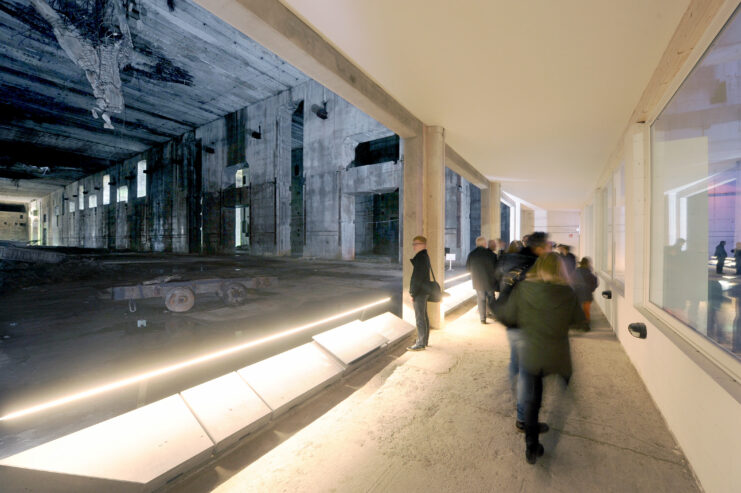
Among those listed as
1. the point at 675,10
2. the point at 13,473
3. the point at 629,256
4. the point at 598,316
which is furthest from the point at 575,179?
the point at 13,473

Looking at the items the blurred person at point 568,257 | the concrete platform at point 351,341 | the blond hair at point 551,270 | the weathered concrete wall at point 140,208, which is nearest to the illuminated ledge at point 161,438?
the concrete platform at point 351,341

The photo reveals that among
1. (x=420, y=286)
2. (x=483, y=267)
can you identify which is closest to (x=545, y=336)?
(x=420, y=286)

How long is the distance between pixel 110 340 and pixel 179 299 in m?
2.05

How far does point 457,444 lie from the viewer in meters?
2.61

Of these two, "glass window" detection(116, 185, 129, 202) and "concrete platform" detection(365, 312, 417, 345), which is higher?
"glass window" detection(116, 185, 129, 202)

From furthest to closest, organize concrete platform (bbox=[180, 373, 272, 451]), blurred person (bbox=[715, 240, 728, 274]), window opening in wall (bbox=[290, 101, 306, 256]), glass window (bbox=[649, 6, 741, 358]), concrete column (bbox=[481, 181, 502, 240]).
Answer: window opening in wall (bbox=[290, 101, 306, 256]) → concrete column (bbox=[481, 181, 502, 240]) → blurred person (bbox=[715, 240, 728, 274]) → glass window (bbox=[649, 6, 741, 358]) → concrete platform (bbox=[180, 373, 272, 451])

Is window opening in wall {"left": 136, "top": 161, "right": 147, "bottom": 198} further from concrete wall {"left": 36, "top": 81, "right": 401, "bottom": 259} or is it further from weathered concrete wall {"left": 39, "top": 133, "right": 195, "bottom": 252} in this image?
concrete wall {"left": 36, "top": 81, "right": 401, "bottom": 259}

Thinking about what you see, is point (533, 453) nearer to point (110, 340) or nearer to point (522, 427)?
point (522, 427)

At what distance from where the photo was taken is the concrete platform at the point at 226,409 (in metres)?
2.56

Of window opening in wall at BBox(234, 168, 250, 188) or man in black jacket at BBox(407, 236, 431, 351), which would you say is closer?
man in black jacket at BBox(407, 236, 431, 351)

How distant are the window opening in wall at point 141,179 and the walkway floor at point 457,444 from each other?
4005 cm

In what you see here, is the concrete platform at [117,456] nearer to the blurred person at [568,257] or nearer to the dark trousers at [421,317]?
the dark trousers at [421,317]

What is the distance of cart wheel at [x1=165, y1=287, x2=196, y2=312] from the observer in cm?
707

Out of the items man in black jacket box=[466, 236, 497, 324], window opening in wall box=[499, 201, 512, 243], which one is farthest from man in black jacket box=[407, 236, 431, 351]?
window opening in wall box=[499, 201, 512, 243]
